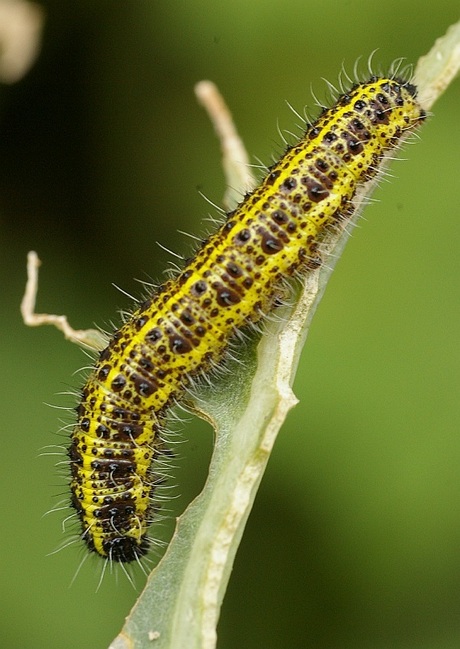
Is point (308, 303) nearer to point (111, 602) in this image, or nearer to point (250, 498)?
point (250, 498)

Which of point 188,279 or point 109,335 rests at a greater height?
point 188,279

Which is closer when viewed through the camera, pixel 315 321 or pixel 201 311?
pixel 201 311

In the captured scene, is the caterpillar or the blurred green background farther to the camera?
the blurred green background

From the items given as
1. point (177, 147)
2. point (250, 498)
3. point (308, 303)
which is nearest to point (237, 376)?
point (308, 303)

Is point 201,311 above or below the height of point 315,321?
below
